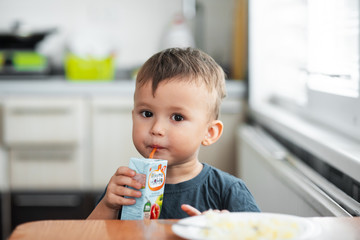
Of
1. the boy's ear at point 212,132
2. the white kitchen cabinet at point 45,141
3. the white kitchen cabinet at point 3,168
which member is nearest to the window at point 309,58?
the boy's ear at point 212,132

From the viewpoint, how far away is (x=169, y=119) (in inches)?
45.3

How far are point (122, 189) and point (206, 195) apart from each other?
26 centimetres

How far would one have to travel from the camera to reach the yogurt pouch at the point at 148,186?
3.12 ft

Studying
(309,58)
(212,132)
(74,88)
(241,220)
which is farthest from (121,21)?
(241,220)

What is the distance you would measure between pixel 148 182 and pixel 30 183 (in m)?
2.27

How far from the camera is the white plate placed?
74cm

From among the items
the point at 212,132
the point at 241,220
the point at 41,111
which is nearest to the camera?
the point at 241,220

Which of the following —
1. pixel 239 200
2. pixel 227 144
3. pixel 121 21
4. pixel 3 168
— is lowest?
pixel 3 168

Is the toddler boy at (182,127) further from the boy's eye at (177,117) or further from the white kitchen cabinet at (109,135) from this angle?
the white kitchen cabinet at (109,135)

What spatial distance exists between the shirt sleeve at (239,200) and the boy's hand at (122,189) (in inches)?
9.6

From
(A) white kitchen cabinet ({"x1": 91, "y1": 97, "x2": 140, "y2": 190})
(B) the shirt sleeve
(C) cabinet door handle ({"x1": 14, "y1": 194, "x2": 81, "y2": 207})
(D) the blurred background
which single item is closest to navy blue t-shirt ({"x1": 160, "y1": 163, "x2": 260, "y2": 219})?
(B) the shirt sleeve

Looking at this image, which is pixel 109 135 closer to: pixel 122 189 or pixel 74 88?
pixel 74 88

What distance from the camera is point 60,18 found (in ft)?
12.2

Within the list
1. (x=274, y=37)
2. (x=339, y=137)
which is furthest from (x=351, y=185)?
(x=274, y=37)
